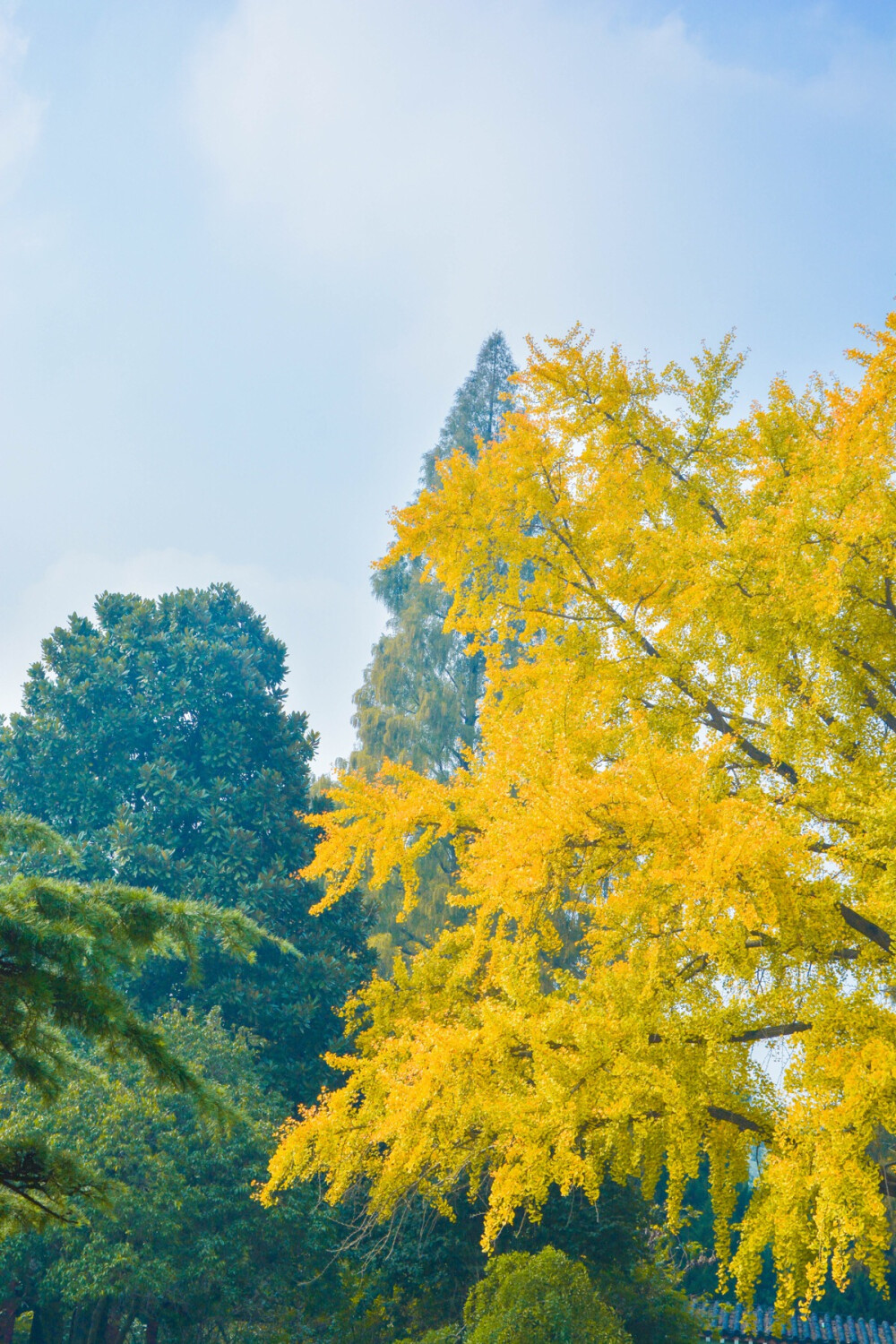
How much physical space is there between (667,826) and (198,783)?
12.9m

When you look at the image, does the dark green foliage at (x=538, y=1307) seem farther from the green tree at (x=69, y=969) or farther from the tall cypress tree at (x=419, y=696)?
the tall cypress tree at (x=419, y=696)

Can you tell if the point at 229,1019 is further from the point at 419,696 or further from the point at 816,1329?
the point at 816,1329

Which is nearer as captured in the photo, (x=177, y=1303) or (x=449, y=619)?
(x=449, y=619)

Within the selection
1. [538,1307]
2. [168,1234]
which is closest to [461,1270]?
[168,1234]

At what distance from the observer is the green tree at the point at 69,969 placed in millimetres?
4223

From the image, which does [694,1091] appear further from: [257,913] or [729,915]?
[257,913]

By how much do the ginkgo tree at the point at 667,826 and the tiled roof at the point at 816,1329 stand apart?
42.7 feet

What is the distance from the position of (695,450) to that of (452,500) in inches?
70.6

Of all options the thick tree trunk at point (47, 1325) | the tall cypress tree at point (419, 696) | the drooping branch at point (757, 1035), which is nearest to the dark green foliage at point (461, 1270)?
the thick tree trunk at point (47, 1325)

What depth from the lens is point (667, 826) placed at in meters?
4.86

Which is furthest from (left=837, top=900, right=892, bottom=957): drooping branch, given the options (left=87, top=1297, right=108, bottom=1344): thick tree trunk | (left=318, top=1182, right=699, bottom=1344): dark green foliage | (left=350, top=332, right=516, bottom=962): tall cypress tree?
(left=350, top=332, right=516, bottom=962): tall cypress tree

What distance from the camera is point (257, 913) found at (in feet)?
48.1

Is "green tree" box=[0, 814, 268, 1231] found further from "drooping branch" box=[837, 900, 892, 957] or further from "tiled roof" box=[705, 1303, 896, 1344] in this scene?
"tiled roof" box=[705, 1303, 896, 1344]

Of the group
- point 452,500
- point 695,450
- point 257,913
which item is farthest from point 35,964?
point 257,913
